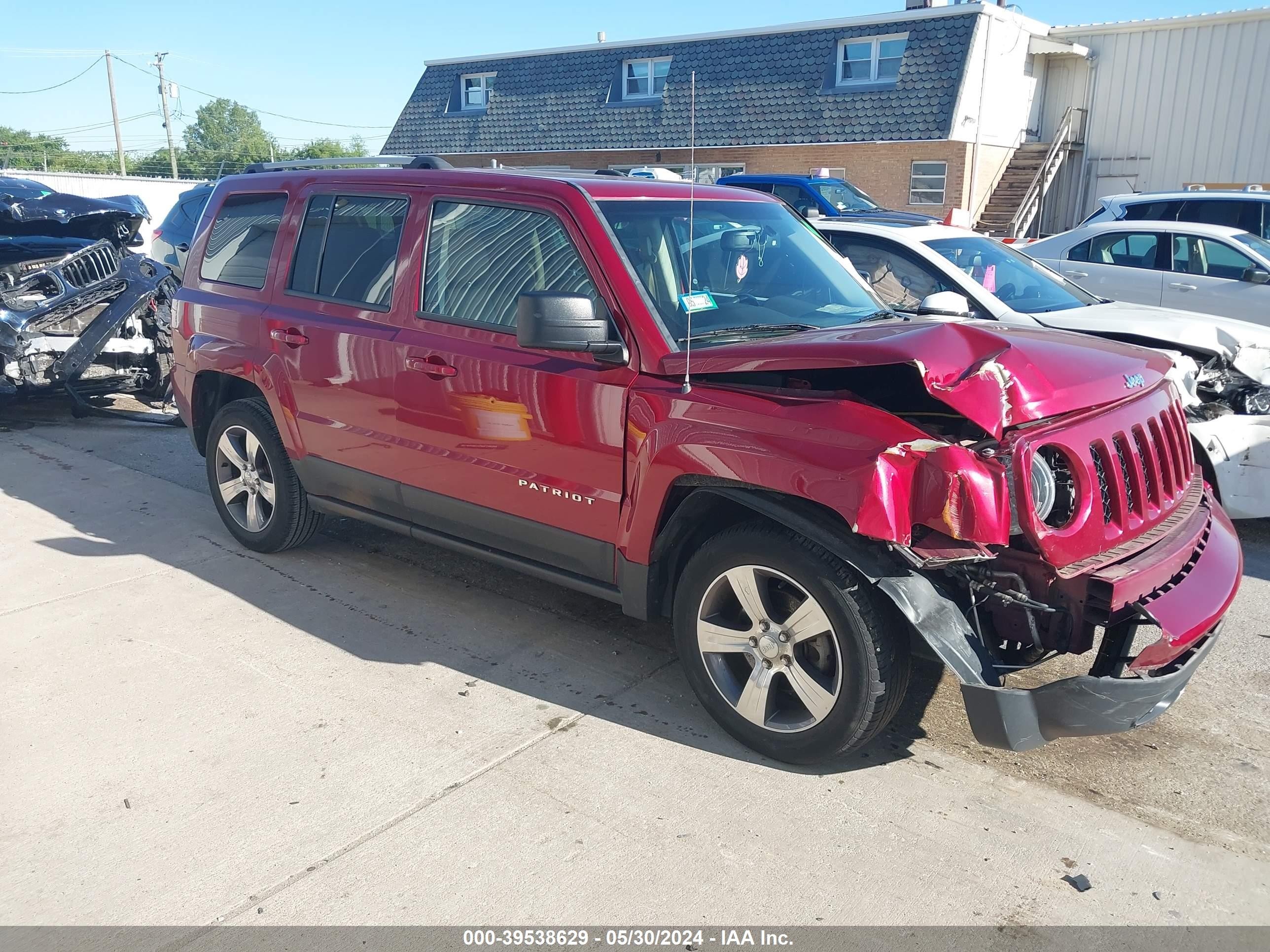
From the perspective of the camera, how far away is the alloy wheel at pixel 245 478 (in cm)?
537

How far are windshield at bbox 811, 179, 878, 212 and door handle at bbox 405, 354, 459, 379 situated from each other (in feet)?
32.8

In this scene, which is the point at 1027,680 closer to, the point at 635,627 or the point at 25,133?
the point at 635,627

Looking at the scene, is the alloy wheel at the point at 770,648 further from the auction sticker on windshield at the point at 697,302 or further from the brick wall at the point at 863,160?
the brick wall at the point at 863,160

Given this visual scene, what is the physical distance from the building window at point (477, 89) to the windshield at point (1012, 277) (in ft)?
81.0

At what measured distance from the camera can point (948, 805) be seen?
323 centimetres

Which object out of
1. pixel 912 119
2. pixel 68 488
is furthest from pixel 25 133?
pixel 68 488

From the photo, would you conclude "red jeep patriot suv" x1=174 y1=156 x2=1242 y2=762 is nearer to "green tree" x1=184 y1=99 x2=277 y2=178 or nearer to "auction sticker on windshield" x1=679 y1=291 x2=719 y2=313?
"auction sticker on windshield" x1=679 y1=291 x2=719 y2=313

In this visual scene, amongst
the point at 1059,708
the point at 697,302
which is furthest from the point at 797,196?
the point at 1059,708

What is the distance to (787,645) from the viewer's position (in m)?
3.34

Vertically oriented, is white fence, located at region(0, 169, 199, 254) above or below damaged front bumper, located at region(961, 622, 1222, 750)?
above

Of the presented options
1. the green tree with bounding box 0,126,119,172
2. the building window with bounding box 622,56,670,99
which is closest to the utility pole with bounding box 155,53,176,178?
the green tree with bounding box 0,126,119,172

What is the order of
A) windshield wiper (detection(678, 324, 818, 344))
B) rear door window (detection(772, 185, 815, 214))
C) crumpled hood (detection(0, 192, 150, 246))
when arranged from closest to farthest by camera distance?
windshield wiper (detection(678, 324, 818, 344)), crumpled hood (detection(0, 192, 150, 246)), rear door window (detection(772, 185, 815, 214))

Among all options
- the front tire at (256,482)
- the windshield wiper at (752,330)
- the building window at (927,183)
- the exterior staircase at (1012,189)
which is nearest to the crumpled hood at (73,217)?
the front tire at (256,482)

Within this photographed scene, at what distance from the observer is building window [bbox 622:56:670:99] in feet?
87.3
